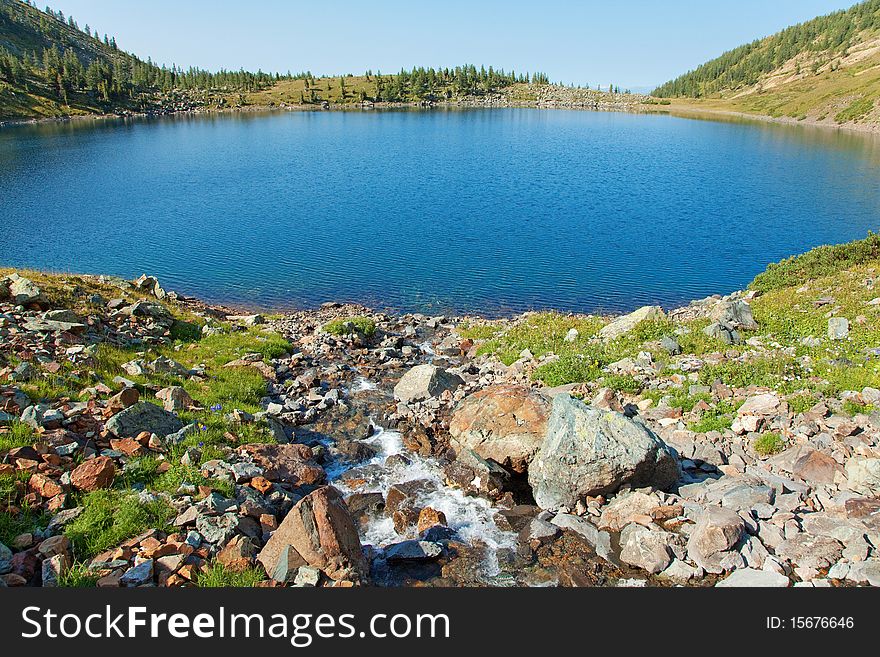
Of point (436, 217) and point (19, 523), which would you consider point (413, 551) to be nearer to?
point (19, 523)

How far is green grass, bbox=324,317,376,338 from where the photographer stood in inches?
1147

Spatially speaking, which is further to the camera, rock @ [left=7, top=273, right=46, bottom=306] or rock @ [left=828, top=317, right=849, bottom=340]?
rock @ [left=7, top=273, right=46, bottom=306]

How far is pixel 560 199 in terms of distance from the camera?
68.4 meters

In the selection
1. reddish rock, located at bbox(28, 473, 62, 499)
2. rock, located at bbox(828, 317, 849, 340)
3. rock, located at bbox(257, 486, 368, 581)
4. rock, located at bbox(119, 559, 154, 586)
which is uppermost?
rock, located at bbox(828, 317, 849, 340)

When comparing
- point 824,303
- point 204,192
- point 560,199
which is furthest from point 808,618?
point 204,192

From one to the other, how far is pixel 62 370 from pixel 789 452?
21.7m

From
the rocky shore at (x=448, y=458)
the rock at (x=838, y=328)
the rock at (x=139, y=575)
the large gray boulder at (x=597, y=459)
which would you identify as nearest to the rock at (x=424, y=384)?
the rocky shore at (x=448, y=458)

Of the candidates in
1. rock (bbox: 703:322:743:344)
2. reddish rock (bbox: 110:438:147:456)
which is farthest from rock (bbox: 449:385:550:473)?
reddish rock (bbox: 110:438:147:456)

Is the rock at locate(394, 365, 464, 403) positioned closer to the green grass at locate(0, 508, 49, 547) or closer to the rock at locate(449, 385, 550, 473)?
the rock at locate(449, 385, 550, 473)

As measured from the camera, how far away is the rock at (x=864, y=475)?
41.8 feet

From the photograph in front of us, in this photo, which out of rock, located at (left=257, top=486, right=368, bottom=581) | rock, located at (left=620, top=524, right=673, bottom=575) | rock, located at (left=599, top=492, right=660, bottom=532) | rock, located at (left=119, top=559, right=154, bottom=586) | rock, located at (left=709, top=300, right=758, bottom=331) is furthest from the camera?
rock, located at (left=709, top=300, right=758, bottom=331)

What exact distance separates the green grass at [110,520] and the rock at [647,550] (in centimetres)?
1046

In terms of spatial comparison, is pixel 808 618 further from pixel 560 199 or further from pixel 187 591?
pixel 560 199

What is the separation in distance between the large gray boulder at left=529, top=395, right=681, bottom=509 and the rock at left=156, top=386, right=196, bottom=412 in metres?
11.2
